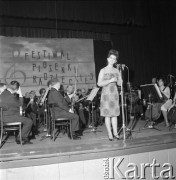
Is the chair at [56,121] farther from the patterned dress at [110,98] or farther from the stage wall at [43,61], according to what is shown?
the stage wall at [43,61]

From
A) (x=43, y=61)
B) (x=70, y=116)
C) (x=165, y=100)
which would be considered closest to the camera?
(x=70, y=116)

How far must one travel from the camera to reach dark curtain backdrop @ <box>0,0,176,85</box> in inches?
300

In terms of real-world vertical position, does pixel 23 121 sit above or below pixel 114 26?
below

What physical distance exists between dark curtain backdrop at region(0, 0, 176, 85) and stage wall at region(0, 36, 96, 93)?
288 mm

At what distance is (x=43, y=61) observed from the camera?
869cm

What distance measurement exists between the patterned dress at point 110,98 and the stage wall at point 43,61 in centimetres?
429

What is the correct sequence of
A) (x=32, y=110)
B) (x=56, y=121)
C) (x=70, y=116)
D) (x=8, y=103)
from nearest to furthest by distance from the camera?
(x=8, y=103) < (x=70, y=116) < (x=56, y=121) < (x=32, y=110)

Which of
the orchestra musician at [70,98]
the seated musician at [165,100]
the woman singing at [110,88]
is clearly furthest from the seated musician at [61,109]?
the seated musician at [165,100]

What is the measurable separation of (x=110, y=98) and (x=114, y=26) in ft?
18.0

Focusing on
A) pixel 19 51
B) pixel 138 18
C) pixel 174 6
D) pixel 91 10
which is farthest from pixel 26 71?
pixel 174 6

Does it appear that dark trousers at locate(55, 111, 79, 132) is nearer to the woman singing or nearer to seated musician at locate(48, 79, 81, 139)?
seated musician at locate(48, 79, 81, 139)

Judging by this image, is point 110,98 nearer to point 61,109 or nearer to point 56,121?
point 61,109

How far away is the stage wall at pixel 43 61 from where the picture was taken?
8314mm

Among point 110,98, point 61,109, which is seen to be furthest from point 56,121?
point 110,98
